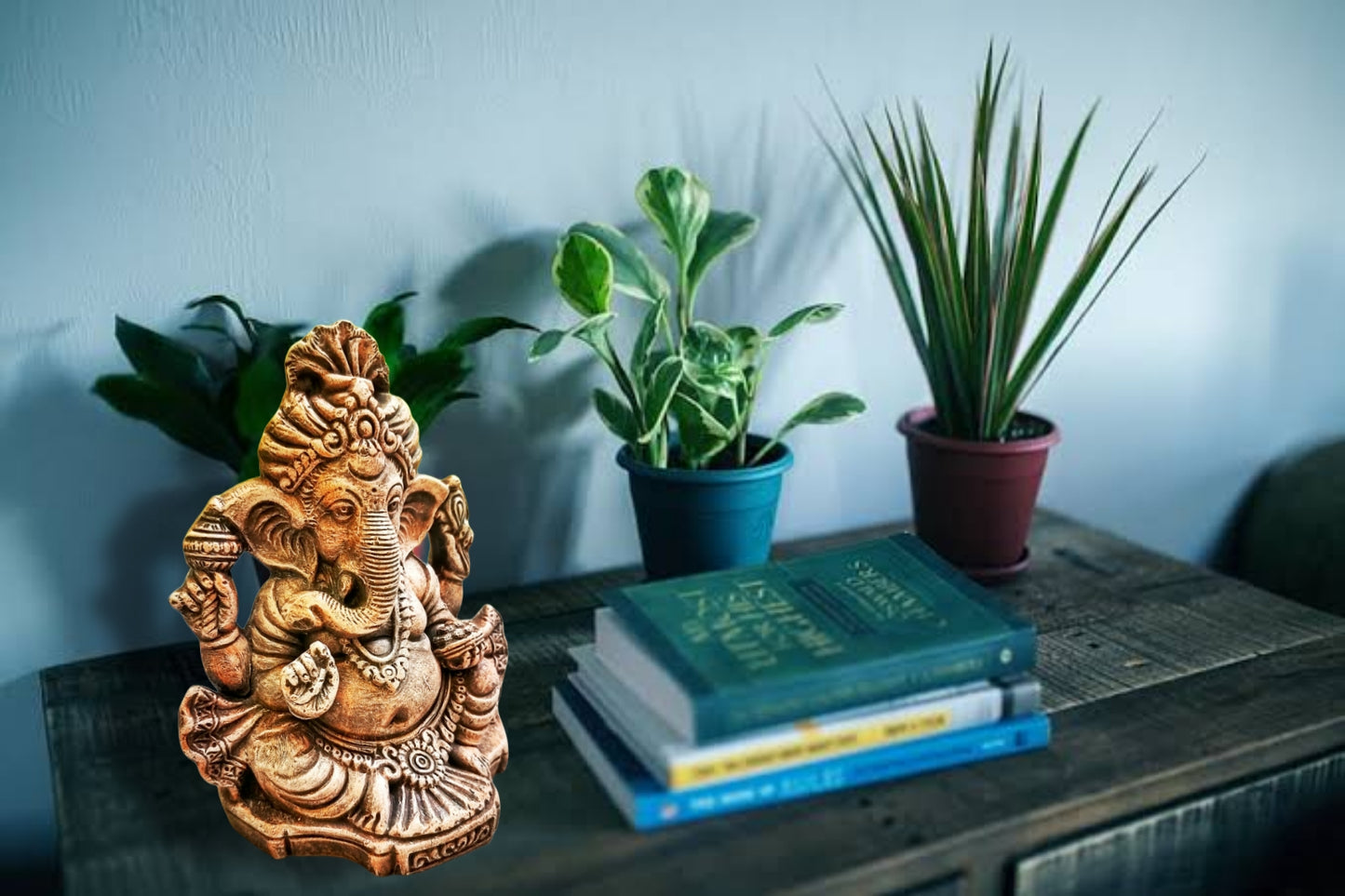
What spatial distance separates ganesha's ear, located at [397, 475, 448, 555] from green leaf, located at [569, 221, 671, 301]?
0.34 metres

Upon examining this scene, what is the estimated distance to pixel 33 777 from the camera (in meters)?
1.19

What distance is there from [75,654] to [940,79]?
111 centimetres

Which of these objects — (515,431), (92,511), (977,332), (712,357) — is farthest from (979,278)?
(92,511)

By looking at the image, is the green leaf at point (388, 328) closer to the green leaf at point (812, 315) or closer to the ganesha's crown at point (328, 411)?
the ganesha's crown at point (328, 411)

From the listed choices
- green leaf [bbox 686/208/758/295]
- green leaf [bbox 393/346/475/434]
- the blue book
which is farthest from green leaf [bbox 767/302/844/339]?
the blue book

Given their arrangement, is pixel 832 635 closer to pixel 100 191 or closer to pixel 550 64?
pixel 550 64

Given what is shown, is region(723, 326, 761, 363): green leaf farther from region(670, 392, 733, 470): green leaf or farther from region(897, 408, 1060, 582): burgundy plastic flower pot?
region(897, 408, 1060, 582): burgundy plastic flower pot

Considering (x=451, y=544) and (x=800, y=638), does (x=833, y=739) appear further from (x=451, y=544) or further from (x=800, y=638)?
(x=451, y=544)

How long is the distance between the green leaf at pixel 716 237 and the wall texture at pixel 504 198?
0.11 m

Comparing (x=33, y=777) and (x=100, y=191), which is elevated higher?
(x=100, y=191)

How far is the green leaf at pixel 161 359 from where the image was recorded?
103 cm

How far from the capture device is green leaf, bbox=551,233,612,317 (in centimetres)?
111

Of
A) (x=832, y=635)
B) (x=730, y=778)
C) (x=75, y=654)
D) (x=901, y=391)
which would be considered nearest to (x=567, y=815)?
(x=730, y=778)

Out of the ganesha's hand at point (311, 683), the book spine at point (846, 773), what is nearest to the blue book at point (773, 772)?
the book spine at point (846, 773)
